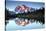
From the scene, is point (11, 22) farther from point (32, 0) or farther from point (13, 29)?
point (32, 0)

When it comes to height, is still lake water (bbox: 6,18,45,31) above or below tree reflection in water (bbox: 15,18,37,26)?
below

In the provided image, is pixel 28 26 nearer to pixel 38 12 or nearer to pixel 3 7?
pixel 38 12

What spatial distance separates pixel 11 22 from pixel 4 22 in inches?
2.0

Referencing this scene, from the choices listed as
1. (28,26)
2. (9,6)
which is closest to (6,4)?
(9,6)

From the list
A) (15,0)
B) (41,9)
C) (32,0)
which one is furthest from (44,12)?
(15,0)

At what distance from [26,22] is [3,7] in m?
0.21

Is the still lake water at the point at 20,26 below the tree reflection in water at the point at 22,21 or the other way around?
below

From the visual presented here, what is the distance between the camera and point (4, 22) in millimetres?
696

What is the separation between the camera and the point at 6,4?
0.70 metres

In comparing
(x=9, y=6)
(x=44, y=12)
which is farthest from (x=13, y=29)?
(x=44, y=12)

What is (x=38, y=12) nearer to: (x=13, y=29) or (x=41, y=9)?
(x=41, y=9)

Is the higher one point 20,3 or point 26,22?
point 20,3

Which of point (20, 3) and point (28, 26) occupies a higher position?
point (20, 3)

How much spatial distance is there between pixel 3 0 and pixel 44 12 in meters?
0.33
